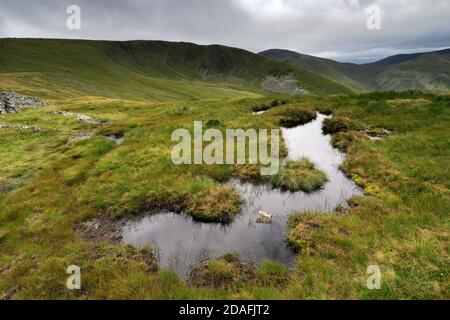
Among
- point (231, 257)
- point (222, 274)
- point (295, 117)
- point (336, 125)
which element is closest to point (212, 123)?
point (295, 117)

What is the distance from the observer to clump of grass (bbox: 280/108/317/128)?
88.1ft

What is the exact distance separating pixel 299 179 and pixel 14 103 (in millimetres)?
52329

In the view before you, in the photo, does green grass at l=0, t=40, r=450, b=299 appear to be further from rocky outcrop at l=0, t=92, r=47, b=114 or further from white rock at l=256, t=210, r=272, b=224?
rocky outcrop at l=0, t=92, r=47, b=114

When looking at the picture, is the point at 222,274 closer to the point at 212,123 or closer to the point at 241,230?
the point at 241,230

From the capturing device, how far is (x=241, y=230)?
11.2m

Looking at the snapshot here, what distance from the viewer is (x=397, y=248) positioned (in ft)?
28.5

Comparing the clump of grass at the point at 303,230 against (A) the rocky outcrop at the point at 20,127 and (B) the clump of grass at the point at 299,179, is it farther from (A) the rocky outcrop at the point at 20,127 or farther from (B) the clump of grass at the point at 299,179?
(A) the rocky outcrop at the point at 20,127

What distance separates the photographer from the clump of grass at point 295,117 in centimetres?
2684

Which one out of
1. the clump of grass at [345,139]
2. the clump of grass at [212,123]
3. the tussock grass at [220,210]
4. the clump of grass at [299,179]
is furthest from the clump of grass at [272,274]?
the clump of grass at [212,123]

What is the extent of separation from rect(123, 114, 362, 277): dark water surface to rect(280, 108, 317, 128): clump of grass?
11.4m

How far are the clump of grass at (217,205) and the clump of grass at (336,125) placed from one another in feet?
44.3
